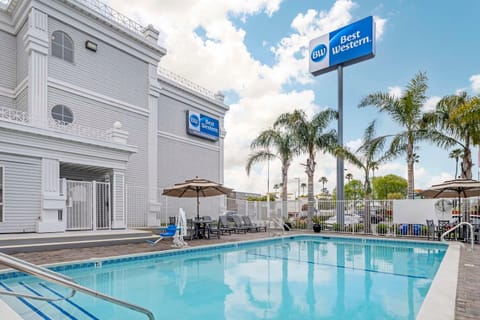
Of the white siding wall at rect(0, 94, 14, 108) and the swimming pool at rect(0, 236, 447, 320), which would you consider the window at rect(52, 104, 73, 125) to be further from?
the swimming pool at rect(0, 236, 447, 320)

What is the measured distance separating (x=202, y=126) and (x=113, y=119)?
7.15m

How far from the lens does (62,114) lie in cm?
1342

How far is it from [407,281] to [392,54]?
13.3 metres

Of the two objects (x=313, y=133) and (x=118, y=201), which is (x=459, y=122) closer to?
(x=313, y=133)

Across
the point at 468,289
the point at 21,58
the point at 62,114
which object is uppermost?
the point at 21,58

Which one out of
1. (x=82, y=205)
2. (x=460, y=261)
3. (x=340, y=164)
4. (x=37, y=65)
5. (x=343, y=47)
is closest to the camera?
(x=460, y=261)

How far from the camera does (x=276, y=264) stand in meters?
9.07

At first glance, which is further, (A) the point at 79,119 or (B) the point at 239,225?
(B) the point at 239,225

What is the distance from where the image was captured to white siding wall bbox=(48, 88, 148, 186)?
13586mm

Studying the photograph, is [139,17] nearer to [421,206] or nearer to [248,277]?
[248,277]

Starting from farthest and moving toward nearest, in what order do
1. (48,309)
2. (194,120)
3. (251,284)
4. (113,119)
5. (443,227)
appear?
(194,120)
(113,119)
(443,227)
(251,284)
(48,309)

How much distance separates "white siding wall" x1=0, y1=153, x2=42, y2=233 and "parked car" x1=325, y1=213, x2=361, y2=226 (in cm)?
1336

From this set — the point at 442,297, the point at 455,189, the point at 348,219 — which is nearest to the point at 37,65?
the point at 442,297

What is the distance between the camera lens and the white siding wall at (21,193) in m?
10.2
